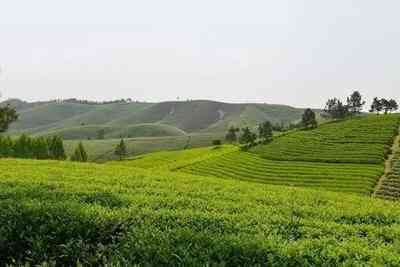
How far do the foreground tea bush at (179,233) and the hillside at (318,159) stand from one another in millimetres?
45403

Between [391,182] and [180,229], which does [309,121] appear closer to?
[391,182]

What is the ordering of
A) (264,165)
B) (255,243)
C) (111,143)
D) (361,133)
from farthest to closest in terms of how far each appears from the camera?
(111,143) → (361,133) → (264,165) → (255,243)

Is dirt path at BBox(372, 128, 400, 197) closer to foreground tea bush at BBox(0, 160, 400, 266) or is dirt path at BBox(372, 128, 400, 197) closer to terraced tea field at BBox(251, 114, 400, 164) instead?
terraced tea field at BBox(251, 114, 400, 164)

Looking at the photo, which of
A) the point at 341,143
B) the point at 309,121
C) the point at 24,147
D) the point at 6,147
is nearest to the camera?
the point at 6,147

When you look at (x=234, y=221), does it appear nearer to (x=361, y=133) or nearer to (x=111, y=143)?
(x=361, y=133)

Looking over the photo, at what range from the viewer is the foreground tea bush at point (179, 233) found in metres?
6.09

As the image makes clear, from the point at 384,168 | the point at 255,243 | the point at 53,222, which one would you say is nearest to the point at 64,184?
the point at 53,222

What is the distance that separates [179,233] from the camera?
6691 mm

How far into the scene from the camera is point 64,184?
1183cm

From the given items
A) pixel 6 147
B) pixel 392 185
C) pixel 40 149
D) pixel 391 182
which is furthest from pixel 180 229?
pixel 40 149

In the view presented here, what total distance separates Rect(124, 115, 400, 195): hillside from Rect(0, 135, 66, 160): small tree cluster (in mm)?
15103

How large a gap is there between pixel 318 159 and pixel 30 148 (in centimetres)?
4521

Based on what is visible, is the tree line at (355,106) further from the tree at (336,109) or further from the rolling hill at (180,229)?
the rolling hill at (180,229)

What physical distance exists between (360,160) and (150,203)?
6421 cm
